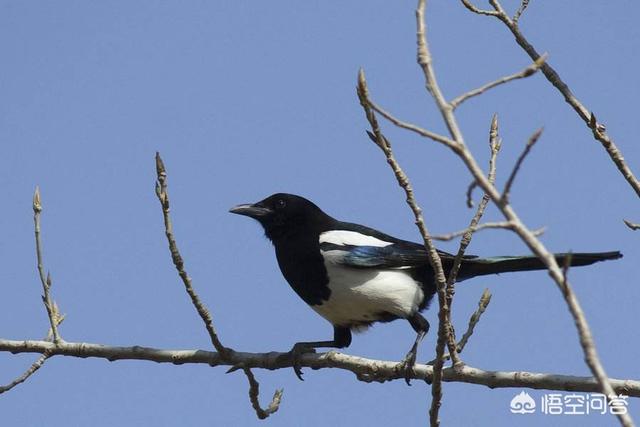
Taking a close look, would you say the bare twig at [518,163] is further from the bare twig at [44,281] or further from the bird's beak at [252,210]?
the bird's beak at [252,210]

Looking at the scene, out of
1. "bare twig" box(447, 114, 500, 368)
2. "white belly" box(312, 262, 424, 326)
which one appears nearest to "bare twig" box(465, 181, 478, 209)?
"bare twig" box(447, 114, 500, 368)

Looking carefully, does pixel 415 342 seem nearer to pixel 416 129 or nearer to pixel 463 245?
pixel 463 245

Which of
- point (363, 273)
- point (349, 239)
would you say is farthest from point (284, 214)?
point (363, 273)

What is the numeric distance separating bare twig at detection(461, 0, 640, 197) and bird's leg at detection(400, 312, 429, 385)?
1542 millimetres

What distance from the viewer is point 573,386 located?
13.8 feet

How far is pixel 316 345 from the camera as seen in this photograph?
6531mm

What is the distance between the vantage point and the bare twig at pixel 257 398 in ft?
16.5

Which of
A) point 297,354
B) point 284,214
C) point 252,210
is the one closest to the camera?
point 297,354

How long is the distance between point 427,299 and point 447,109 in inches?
172

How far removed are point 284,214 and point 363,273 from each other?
3.27ft

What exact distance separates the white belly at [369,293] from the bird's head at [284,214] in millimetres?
649

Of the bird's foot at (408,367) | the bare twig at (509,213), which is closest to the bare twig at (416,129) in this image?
the bare twig at (509,213)

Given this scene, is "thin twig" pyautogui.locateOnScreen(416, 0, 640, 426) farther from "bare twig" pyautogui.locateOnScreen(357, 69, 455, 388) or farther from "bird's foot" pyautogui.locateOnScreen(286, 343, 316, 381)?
"bird's foot" pyautogui.locateOnScreen(286, 343, 316, 381)

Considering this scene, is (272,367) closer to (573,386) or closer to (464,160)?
(573,386)
